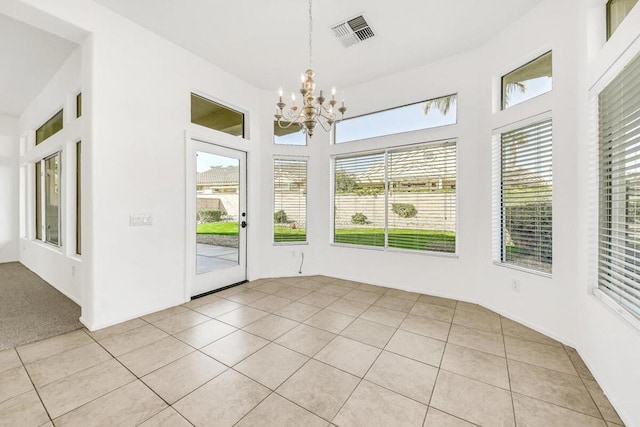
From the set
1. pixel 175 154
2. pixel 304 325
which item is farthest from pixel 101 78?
pixel 304 325

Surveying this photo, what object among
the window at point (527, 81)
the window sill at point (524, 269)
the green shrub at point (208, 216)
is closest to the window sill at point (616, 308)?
the window sill at point (524, 269)

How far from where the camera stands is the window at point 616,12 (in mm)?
1879

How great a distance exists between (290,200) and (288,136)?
114 centimetres

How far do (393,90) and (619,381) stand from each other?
12.7ft

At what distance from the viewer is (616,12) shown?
6.56 ft

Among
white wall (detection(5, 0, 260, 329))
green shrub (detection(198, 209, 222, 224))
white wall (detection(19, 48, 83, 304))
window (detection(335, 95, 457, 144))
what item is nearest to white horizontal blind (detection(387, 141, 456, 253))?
window (detection(335, 95, 457, 144))

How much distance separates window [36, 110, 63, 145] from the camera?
163 inches

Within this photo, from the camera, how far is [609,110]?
195 cm

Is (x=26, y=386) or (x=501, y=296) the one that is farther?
(x=501, y=296)

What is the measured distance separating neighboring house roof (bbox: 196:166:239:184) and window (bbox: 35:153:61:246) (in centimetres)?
232

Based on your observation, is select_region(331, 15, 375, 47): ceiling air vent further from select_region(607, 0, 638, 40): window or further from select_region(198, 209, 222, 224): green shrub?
select_region(198, 209, 222, 224): green shrub

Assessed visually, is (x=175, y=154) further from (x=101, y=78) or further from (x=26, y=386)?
(x=26, y=386)

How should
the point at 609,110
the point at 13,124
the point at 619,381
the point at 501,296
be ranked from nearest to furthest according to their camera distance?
the point at 619,381 < the point at 609,110 < the point at 501,296 < the point at 13,124

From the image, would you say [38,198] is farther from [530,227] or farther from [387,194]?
[530,227]
